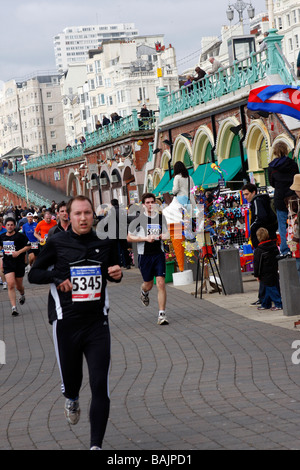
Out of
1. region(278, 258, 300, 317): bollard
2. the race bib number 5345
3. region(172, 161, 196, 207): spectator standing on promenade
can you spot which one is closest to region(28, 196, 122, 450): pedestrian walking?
the race bib number 5345

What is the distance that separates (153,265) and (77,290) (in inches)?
285

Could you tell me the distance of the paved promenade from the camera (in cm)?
693

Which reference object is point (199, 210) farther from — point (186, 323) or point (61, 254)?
point (61, 254)

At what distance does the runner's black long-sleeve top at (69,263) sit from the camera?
6.75m

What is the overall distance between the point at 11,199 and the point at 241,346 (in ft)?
220

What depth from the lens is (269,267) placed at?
13.8m

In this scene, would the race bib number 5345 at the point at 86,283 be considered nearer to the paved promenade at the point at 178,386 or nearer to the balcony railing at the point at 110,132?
the paved promenade at the point at 178,386

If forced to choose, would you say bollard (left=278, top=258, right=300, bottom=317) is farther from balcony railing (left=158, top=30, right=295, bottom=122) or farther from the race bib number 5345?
balcony railing (left=158, top=30, right=295, bottom=122)

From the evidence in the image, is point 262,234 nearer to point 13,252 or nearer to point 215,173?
point 13,252

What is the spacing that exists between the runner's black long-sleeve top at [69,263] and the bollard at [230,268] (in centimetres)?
959

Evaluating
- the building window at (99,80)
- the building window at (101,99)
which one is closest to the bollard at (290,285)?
the building window at (101,99)

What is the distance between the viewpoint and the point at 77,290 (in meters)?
6.70

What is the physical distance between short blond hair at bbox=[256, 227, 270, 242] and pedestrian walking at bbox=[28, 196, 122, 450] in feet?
23.4

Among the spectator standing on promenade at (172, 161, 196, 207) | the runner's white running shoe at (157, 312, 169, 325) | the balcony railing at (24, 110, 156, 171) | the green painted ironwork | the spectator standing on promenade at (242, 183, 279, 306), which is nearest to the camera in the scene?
the runner's white running shoe at (157, 312, 169, 325)
